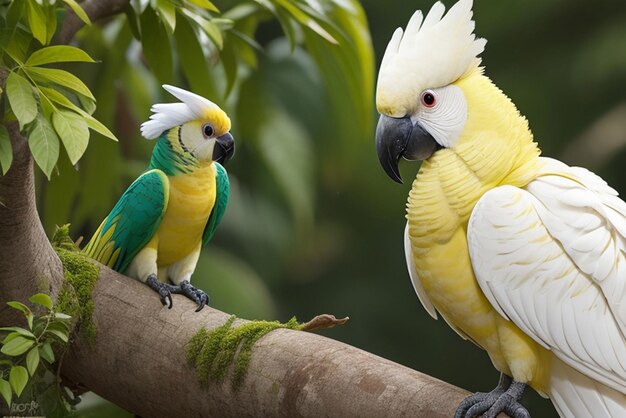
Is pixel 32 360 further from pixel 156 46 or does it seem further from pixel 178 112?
pixel 156 46

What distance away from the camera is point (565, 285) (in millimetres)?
1071

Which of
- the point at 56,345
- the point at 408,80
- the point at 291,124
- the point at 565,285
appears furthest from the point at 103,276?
the point at 291,124

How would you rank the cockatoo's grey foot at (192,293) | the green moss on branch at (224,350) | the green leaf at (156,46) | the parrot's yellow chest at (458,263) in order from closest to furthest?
1. the parrot's yellow chest at (458,263)
2. the green moss on branch at (224,350)
3. the cockatoo's grey foot at (192,293)
4. the green leaf at (156,46)

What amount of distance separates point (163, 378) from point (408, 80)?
553 mm

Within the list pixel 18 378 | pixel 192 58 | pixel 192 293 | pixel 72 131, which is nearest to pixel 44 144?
pixel 72 131

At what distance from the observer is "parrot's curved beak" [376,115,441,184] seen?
116 centimetres

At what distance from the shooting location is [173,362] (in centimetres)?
126

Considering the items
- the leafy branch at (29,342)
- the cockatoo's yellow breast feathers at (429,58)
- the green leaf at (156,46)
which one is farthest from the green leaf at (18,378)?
the green leaf at (156,46)

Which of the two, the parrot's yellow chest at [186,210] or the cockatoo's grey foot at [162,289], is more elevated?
the parrot's yellow chest at [186,210]

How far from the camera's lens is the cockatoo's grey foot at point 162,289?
1318mm

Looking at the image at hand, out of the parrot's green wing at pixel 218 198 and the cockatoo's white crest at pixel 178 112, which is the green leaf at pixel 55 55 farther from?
the parrot's green wing at pixel 218 198

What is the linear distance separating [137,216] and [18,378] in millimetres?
352

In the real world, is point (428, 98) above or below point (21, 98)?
above

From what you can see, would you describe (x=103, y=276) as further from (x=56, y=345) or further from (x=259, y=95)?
(x=259, y=95)
